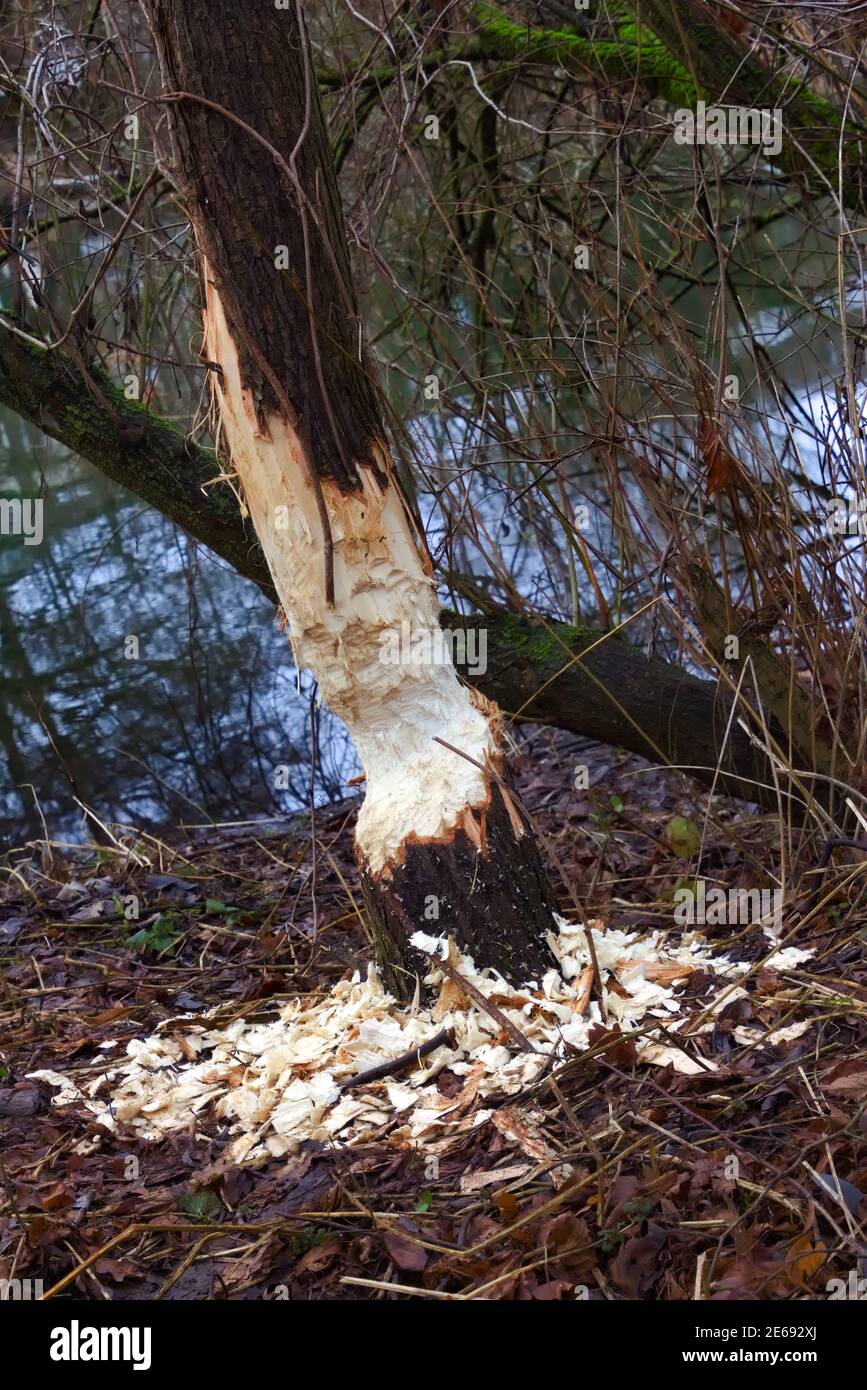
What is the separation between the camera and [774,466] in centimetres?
313

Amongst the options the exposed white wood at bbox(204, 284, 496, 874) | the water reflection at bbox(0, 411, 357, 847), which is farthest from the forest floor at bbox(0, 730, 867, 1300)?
the water reflection at bbox(0, 411, 357, 847)

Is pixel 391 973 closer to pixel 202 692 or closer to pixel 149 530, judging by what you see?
pixel 202 692

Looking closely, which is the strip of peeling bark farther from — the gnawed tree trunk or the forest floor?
the gnawed tree trunk

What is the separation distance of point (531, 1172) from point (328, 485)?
1541mm

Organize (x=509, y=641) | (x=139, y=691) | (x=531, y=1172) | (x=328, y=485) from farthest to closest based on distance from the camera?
(x=139, y=691), (x=509, y=641), (x=328, y=485), (x=531, y=1172)

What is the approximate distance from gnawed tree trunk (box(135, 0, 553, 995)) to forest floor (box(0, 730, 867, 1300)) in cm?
45

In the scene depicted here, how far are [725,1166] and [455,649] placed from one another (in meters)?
1.95

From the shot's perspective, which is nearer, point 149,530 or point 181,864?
point 181,864

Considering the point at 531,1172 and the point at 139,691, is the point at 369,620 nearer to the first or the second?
the point at 531,1172

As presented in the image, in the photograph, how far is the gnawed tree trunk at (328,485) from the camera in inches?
101

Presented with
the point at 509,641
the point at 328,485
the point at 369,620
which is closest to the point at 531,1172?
the point at 369,620

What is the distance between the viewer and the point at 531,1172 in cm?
220
